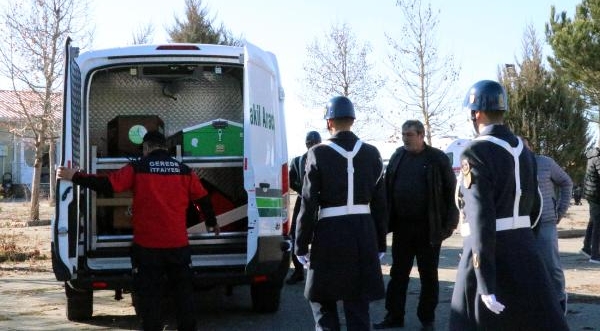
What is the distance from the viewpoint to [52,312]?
29.1ft

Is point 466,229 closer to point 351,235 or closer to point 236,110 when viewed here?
point 351,235

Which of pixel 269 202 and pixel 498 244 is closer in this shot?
pixel 498 244

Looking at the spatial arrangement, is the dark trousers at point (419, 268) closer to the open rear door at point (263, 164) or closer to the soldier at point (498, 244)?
the open rear door at point (263, 164)

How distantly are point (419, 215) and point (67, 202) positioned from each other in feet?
9.91

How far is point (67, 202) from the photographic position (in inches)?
279

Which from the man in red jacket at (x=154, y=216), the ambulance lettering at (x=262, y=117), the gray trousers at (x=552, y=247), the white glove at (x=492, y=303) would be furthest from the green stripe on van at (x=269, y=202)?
the white glove at (x=492, y=303)

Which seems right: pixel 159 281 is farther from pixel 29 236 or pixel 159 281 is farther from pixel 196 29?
pixel 196 29

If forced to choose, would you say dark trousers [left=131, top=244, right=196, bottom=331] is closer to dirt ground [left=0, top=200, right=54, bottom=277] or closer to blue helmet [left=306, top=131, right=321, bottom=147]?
blue helmet [left=306, top=131, right=321, bottom=147]

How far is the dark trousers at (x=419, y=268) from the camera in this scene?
7.44m

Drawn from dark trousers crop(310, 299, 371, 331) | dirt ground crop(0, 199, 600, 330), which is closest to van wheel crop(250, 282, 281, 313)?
dirt ground crop(0, 199, 600, 330)

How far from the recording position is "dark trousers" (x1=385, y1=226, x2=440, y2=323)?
7.44 m

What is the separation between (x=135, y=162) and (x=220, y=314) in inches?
100

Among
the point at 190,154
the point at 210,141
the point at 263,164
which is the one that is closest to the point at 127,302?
the point at 190,154

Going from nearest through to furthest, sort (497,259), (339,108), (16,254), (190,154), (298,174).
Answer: (497,259) → (339,108) → (190,154) → (298,174) → (16,254)
